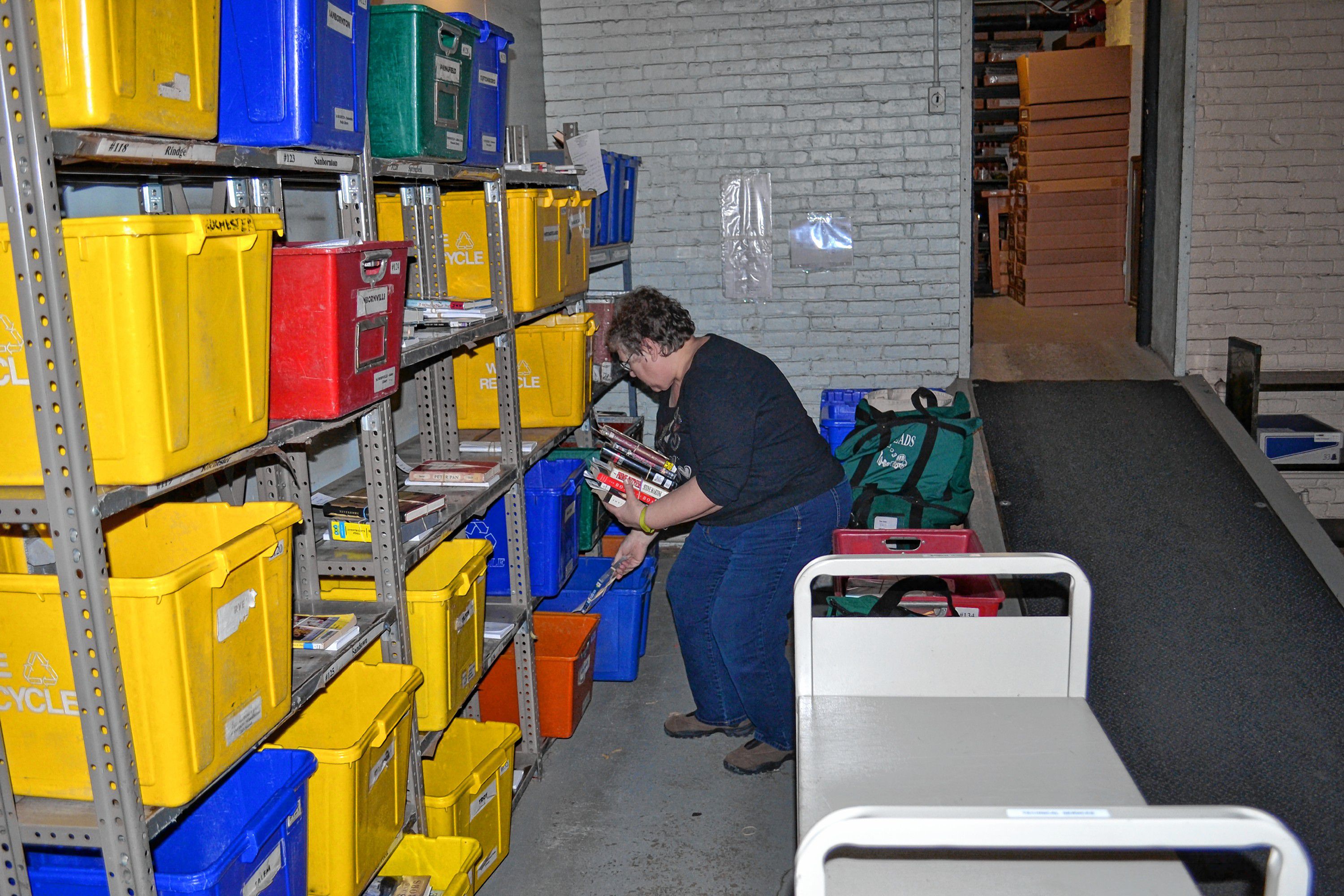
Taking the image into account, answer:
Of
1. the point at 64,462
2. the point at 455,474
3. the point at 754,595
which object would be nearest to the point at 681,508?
the point at 754,595

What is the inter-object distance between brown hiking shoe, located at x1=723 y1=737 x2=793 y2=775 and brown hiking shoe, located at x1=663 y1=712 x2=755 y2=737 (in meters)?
0.15

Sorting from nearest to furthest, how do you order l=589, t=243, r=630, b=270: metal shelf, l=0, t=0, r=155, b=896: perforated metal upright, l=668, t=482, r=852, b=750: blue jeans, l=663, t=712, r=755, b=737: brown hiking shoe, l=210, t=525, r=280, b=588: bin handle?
l=0, t=0, r=155, b=896: perforated metal upright
l=210, t=525, r=280, b=588: bin handle
l=668, t=482, r=852, b=750: blue jeans
l=663, t=712, r=755, b=737: brown hiking shoe
l=589, t=243, r=630, b=270: metal shelf

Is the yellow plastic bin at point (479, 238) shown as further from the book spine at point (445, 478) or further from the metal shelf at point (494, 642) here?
the metal shelf at point (494, 642)

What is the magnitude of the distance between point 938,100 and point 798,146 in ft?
2.43

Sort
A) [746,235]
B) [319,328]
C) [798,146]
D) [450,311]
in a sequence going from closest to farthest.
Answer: [319,328], [450,311], [798,146], [746,235]

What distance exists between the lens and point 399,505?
2670 millimetres

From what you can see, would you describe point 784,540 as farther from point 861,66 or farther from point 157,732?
point 861,66

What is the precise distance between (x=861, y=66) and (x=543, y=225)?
2721mm

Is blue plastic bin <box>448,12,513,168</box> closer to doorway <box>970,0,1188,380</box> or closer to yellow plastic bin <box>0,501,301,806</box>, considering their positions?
yellow plastic bin <box>0,501,301,806</box>

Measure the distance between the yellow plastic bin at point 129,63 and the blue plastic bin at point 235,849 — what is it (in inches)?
44.3

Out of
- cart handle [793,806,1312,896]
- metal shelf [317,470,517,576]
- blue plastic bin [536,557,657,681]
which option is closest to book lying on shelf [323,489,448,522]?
metal shelf [317,470,517,576]

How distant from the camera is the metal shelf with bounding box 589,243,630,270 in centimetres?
480

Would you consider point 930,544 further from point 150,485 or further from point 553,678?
point 150,485

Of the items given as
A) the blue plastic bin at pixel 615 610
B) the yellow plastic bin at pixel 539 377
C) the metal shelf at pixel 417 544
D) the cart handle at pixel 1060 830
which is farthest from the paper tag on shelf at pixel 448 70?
the cart handle at pixel 1060 830
